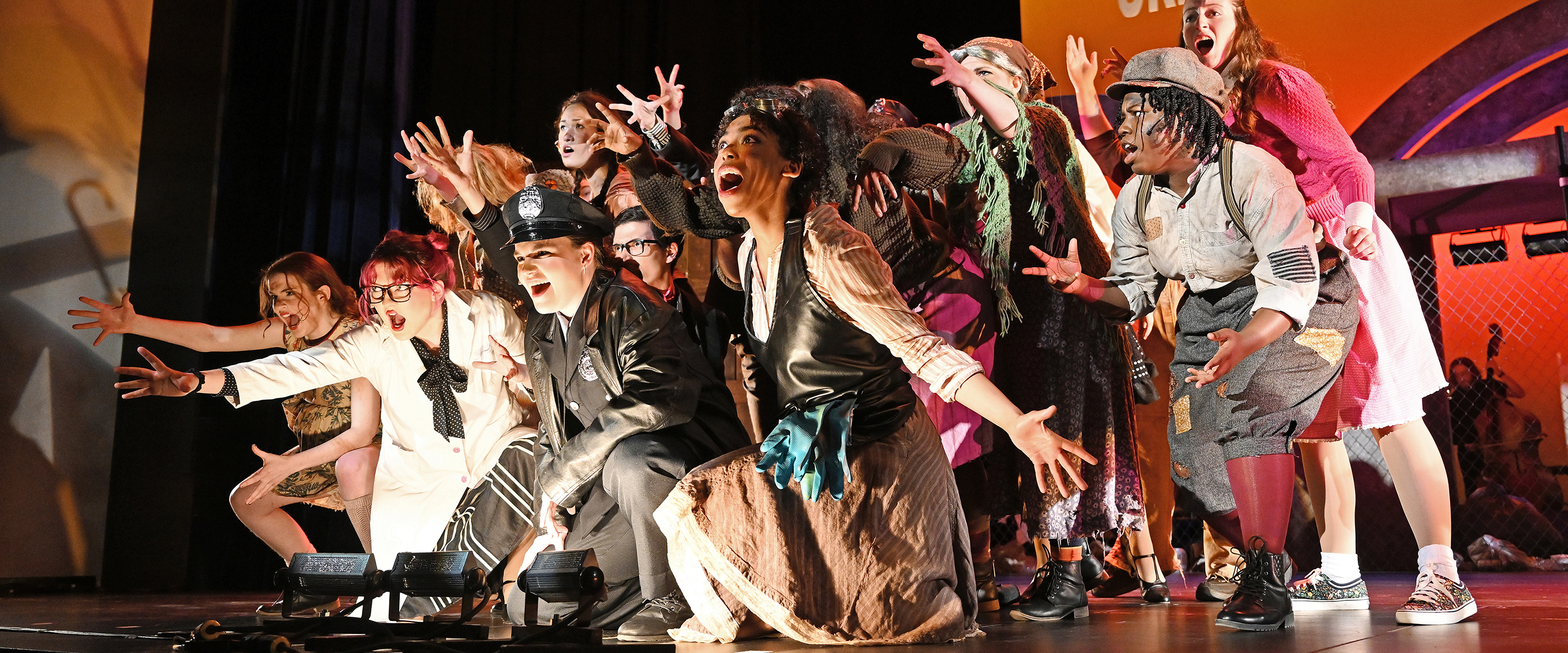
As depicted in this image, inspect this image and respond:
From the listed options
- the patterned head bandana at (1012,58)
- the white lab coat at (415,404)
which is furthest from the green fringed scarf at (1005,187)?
the white lab coat at (415,404)

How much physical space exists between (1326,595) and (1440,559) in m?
0.36

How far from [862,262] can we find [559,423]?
3.57 ft

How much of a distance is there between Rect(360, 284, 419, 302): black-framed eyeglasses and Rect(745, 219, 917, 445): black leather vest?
73.3 inches

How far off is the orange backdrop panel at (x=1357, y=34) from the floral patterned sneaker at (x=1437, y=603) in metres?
3.62

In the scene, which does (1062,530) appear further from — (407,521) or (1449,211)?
(1449,211)

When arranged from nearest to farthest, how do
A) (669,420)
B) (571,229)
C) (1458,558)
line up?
(669,420), (571,229), (1458,558)

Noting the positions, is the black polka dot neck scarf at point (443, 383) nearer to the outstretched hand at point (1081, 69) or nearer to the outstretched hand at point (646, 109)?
the outstretched hand at point (646, 109)

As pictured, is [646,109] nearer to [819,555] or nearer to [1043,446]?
[819,555]

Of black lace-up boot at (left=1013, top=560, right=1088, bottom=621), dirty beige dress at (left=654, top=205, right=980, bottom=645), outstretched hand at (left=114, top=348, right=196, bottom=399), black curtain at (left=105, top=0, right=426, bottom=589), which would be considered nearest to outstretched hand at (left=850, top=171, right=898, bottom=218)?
dirty beige dress at (left=654, top=205, right=980, bottom=645)

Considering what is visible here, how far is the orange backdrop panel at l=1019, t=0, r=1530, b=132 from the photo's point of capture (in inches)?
220

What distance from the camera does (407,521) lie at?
371cm

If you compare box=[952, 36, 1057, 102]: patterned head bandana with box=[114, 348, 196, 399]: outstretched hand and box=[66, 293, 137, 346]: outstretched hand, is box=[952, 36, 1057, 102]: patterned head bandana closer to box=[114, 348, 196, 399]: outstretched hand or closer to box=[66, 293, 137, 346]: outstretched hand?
box=[114, 348, 196, 399]: outstretched hand

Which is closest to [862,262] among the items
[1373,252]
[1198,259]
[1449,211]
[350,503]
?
[1198,259]

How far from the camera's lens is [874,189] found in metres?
3.03
